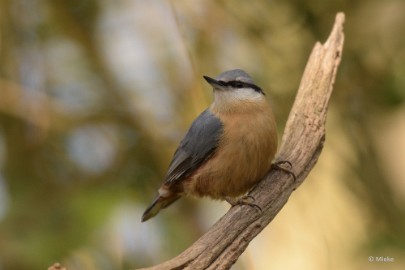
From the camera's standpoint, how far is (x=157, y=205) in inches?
172

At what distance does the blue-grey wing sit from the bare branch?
34 centimetres

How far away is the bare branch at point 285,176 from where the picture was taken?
3.34 meters

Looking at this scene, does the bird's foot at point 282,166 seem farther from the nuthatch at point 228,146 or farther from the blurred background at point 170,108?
the blurred background at point 170,108

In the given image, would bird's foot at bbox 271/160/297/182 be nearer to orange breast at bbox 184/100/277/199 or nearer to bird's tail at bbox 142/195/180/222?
orange breast at bbox 184/100/277/199

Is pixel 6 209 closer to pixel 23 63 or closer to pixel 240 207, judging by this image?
pixel 23 63

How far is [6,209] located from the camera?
15.3 feet

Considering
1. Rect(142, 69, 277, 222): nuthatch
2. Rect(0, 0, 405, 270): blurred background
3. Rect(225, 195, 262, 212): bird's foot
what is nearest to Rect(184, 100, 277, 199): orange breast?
Rect(142, 69, 277, 222): nuthatch

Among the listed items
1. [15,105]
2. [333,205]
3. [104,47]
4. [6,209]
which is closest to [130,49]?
[104,47]

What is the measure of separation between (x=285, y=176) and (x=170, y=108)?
150 centimetres

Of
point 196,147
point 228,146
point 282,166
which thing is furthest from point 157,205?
point 282,166

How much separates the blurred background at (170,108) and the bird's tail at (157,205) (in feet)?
0.62

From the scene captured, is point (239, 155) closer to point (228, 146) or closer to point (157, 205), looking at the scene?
point (228, 146)

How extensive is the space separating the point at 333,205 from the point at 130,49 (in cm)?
168

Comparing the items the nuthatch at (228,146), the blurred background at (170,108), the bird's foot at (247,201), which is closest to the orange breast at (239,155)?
the nuthatch at (228,146)
